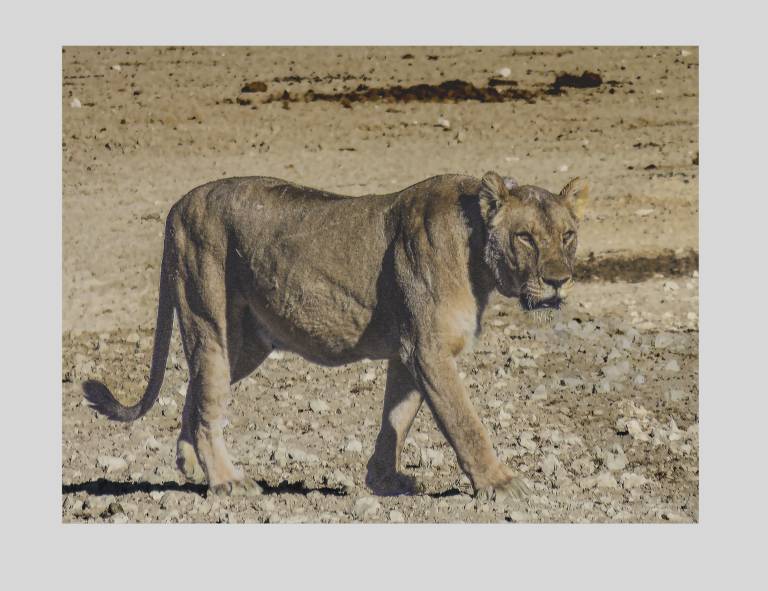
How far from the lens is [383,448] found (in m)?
7.90

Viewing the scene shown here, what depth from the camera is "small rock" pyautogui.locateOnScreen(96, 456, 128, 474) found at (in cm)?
846

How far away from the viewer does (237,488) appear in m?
7.86

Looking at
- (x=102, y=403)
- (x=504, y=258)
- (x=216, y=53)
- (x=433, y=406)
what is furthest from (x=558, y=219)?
(x=216, y=53)

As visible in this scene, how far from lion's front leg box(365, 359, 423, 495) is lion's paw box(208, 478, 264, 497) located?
1.79ft

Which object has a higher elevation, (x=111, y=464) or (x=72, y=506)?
(x=111, y=464)

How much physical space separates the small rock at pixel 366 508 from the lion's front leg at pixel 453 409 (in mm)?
609

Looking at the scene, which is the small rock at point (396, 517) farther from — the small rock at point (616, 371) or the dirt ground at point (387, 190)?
the small rock at point (616, 371)

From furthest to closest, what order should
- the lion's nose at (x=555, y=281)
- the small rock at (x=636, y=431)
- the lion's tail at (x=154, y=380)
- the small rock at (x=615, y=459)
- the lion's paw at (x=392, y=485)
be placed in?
1. the small rock at (x=636, y=431)
2. the small rock at (x=615, y=459)
3. the lion's tail at (x=154, y=380)
4. the lion's paw at (x=392, y=485)
5. the lion's nose at (x=555, y=281)

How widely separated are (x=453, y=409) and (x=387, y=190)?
3649 millimetres

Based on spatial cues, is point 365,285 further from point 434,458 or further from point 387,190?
point 387,190

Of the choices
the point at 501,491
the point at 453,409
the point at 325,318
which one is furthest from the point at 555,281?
the point at 325,318

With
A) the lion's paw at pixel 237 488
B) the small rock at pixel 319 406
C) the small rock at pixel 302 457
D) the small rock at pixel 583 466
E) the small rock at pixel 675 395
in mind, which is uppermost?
the small rock at pixel 675 395

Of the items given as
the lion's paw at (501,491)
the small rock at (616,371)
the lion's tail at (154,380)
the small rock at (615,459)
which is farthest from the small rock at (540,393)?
the lion's tail at (154,380)

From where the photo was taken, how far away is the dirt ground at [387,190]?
831cm
